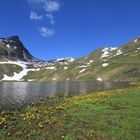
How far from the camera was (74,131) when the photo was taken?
32.2 m

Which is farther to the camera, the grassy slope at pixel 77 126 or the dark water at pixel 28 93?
the dark water at pixel 28 93

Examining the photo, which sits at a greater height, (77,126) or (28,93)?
(28,93)

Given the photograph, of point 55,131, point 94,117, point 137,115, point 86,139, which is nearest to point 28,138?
point 55,131

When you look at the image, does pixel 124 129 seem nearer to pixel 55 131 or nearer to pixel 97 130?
pixel 97 130

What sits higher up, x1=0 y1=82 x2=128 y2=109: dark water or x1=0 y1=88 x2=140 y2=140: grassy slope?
x1=0 y1=82 x2=128 y2=109: dark water

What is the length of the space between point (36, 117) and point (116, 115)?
38.2ft

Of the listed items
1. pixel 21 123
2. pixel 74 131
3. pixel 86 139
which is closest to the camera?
pixel 86 139

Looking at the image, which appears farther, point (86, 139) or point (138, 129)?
point (138, 129)

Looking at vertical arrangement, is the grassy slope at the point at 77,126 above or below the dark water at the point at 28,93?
below

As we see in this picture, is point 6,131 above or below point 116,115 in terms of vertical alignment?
below

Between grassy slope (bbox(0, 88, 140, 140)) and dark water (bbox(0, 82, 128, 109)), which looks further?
dark water (bbox(0, 82, 128, 109))

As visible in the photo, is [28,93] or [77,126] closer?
[77,126]

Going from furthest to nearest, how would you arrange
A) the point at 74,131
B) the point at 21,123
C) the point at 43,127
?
the point at 21,123 → the point at 43,127 → the point at 74,131

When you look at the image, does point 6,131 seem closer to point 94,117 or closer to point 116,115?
point 94,117
